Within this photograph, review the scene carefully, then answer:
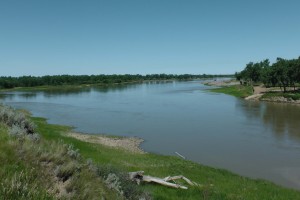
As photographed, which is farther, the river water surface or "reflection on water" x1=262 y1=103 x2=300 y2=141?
"reflection on water" x1=262 y1=103 x2=300 y2=141

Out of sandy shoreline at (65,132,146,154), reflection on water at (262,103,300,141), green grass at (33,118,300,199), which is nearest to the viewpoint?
green grass at (33,118,300,199)

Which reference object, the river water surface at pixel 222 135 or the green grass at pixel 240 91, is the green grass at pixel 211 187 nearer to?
the river water surface at pixel 222 135

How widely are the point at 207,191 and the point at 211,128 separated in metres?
32.4

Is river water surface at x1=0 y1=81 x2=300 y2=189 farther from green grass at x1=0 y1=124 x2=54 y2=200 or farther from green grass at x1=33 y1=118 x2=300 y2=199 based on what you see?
green grass at x1=0 y1=124 x2=54 y2=200

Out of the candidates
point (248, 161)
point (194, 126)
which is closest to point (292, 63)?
point (194, 126)

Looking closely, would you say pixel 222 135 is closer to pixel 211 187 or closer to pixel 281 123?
pixel 281 123

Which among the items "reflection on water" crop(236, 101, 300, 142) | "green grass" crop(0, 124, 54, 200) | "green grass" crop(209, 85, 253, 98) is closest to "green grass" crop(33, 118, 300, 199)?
"green grass" crop(0, 124, 54, 200)

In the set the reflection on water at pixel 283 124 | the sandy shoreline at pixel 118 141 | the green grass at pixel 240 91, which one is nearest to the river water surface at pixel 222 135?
the reflection on water at pixel 283 124

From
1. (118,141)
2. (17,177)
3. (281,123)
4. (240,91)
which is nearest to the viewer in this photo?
(17,177)

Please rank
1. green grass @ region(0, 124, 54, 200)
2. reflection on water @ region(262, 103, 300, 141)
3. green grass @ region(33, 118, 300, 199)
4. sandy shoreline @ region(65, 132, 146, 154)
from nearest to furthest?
green grass @ region(0, 124, 54, 200)
green grass @ region(33, 118, 300, 199)
sandy shoreline @ region(65, 132, 146, 154)
reflection on water @ region(262, 103, 300, 141)

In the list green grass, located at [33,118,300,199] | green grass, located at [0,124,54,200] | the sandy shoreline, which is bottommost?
the sandy shoreline

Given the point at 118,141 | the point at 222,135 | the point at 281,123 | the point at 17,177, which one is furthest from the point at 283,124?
the point at 17,177

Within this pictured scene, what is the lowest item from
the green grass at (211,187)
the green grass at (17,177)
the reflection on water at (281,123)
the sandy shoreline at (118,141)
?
the reflection on water at (281,123)

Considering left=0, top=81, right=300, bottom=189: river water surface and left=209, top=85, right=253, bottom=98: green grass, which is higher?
left=209, top=85, right=253, bottom=98: green grass
